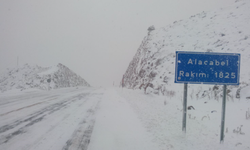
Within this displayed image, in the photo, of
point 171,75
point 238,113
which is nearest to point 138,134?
point 238,113

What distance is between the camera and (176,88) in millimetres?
15594

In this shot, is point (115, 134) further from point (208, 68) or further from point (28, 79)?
point (28, 79)

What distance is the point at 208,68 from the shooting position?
430 centimetres

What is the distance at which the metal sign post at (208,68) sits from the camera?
410 cm

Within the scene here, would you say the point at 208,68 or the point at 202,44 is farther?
the point at 202,44

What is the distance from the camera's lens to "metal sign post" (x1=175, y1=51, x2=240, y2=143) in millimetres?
4102

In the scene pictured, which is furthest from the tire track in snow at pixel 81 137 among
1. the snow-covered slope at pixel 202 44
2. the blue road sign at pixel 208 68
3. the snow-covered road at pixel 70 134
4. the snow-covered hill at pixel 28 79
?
the snow-covered hill at pixel 28 79

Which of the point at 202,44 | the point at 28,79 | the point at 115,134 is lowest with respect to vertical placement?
the point at 115,134

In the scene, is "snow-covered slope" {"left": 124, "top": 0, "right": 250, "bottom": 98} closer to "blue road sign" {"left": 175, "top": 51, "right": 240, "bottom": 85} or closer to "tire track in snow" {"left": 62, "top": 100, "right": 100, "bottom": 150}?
"blue road sign" {"left": 175, "top": 51, "right": 240, "bottom": 85}

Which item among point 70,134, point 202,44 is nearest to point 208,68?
point 70,134

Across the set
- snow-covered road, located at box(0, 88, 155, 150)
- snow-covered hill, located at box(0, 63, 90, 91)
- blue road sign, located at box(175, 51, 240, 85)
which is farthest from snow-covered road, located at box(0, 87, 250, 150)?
snow-covered hill, located at box(0, 63, 90, 91)

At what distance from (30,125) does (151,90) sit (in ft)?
41.1

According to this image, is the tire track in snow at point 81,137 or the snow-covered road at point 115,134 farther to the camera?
the snow-covered road at point 115,134

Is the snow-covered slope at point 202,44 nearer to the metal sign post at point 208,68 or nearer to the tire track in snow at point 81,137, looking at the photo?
the metal sign post at point 208,68
